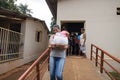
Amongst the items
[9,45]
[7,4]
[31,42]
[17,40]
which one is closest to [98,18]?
[17,40]

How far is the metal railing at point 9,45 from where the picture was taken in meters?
11.3

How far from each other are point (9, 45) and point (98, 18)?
18.1ft

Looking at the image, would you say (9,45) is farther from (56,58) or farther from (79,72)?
(56,58)

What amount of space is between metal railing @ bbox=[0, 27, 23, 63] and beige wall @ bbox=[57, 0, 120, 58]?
304 cm

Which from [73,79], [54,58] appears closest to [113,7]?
[73,79]

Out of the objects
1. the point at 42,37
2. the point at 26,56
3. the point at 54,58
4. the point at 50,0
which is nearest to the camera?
the point at 54,58

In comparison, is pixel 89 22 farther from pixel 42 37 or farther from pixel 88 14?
pixel 42 37

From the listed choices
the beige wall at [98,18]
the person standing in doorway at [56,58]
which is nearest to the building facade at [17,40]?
the beige wall at [98,18]

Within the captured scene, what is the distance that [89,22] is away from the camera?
42.3 ft

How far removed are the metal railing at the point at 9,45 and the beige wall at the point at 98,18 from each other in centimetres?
304

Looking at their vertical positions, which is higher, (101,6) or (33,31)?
(101,6)

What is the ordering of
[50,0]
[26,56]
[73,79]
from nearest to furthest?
[73,79] → [50,0] → [26,56]

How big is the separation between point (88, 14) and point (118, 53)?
9.61 ft

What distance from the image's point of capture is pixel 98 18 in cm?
1284
